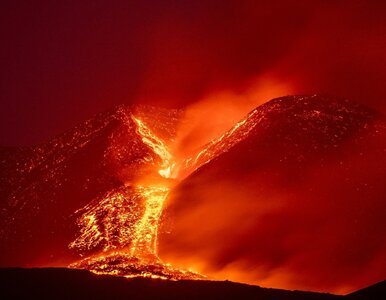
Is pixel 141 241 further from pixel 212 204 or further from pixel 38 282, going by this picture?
pixel 38 282

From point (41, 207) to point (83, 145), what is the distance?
604 centimetres

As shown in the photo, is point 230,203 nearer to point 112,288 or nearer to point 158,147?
point 158,147

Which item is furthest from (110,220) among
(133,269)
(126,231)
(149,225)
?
(133,269)

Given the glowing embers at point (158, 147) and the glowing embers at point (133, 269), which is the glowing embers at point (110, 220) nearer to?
the glowing embers at point (158, 147)

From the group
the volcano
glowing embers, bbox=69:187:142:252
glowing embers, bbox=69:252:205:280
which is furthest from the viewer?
glowing embers, bbox=69:187:142:252

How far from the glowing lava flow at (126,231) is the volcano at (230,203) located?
0.06m

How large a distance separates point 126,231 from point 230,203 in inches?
188

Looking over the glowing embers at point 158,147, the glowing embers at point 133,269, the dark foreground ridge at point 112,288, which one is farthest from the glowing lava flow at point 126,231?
the dark foreground ridge at point 112,288

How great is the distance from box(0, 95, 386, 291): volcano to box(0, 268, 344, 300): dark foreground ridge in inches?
57.0

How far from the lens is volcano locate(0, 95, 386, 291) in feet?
64.5

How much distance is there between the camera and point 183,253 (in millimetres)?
20859

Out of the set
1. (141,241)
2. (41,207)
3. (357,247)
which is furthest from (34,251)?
Answer: (357,247)

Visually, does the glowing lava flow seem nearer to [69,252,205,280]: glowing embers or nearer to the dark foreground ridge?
[69,252,205,280]: glowing embers

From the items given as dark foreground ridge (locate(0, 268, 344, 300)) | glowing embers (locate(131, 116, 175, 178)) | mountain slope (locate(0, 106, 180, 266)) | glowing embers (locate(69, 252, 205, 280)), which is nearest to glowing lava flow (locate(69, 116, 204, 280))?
glowing embers (locate(69, 252, 205, 280))
